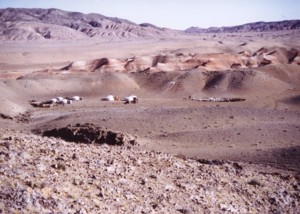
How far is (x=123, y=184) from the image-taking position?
983cm

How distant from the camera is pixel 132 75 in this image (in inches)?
1570

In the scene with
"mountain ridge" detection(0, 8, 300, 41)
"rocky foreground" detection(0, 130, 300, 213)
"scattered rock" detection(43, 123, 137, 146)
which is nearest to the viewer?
"rocky foreground" detection(0, 130, 300, 213)

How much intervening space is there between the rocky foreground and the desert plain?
3cm

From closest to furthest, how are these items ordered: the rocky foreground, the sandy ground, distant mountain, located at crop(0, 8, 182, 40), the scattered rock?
the rocky foreground, the scattered rock, the sandy ground, distant mountain, located at crop(0, 8, 182, 40)

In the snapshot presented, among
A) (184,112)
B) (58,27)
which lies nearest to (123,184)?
(184,112)

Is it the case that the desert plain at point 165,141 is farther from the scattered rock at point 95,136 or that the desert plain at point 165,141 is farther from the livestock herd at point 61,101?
the scattered rock at point 95,136

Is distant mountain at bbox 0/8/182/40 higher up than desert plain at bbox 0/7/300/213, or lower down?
higher up

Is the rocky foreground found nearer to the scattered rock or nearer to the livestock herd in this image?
the scattered rock

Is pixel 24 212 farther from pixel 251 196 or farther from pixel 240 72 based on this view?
pixel 240 72

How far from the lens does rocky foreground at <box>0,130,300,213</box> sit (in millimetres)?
7875

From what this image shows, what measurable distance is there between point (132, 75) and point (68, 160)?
1180 inches

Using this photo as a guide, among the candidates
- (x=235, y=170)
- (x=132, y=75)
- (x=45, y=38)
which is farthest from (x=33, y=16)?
(x=235, y=170)

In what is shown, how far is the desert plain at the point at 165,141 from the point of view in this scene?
9.03 meters

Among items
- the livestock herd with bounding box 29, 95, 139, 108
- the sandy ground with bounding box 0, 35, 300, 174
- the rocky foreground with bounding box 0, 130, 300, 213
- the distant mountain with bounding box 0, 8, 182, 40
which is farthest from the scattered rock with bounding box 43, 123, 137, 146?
the distant mountain with bounding box 0, 8, 182, 40
